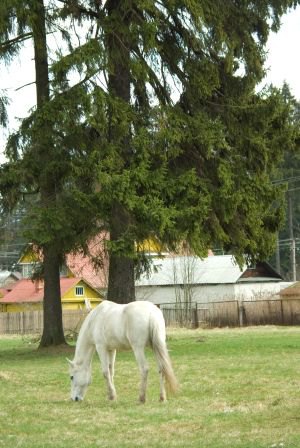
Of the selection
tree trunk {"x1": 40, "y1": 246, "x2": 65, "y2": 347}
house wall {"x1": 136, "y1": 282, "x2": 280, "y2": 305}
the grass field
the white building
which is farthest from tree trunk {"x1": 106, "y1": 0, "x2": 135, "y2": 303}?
house wall {"x1": 136, "y1": 282, "x2": 280, "y2": 305}

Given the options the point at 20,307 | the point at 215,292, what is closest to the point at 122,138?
the point at 215,292

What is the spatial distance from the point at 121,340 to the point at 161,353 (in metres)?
0.92

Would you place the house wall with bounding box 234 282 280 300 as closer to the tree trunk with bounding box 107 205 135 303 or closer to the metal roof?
the metal roof

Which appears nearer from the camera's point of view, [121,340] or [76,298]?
[121,340]

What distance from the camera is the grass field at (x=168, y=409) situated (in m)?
9.02

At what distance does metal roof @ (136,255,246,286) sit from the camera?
58.8 meters

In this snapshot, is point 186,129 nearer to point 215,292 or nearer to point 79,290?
point 215,292

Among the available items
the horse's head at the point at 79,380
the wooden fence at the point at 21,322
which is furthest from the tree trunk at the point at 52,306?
the wooden fence at the point at 21,322

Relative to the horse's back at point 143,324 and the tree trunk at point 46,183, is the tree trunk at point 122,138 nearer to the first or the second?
the tree trunk at point 46,183

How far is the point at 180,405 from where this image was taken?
11.7m

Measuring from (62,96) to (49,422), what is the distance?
Answer: 13377 mm

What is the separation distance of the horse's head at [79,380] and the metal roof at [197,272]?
146 feet

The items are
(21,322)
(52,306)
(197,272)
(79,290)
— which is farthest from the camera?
(79,290)

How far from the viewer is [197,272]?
6269cm
